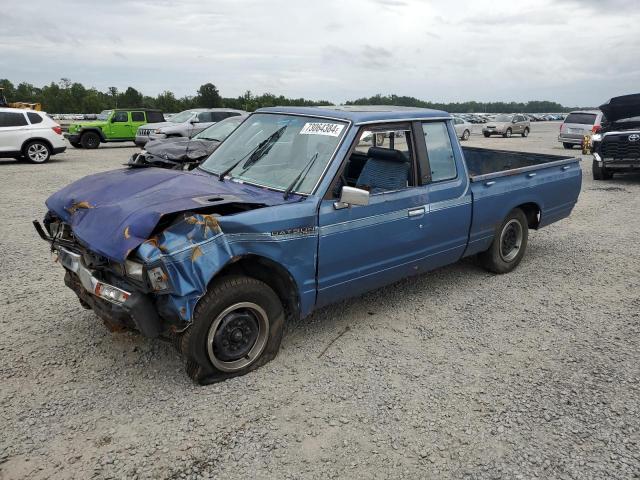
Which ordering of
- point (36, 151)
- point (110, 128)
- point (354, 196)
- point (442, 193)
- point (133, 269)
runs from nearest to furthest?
1. point (133, 269)
2. point (354, 196)
3. point (442, 193)
4. point (36, 151)
5. point (110, 128)

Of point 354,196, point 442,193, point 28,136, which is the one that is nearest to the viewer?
point 354,196

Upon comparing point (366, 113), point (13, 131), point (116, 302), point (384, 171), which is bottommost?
point (116, 302)

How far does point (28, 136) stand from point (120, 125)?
22.5ft

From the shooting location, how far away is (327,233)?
12.3ft

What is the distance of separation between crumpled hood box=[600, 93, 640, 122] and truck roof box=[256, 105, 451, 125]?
10.3 m

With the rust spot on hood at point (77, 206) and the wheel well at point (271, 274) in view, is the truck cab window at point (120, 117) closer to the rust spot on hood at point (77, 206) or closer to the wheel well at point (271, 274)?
the rust spot on hood at point (77, 206)

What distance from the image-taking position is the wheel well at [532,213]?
19.6ft

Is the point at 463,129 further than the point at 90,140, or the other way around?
the point at 463,129

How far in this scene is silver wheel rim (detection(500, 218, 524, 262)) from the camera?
5.81m

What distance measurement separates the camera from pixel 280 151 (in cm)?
424

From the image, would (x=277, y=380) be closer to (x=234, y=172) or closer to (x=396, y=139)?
(x=234, y=172)

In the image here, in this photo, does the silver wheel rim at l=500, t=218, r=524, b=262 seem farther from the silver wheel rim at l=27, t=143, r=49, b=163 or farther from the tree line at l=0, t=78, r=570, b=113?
the tree line at l=0, t=78, r=570, b=113

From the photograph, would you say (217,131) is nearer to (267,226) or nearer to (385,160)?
(385,160)

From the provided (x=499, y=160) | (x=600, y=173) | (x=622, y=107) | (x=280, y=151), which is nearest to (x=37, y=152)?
(x=280, y=151)
